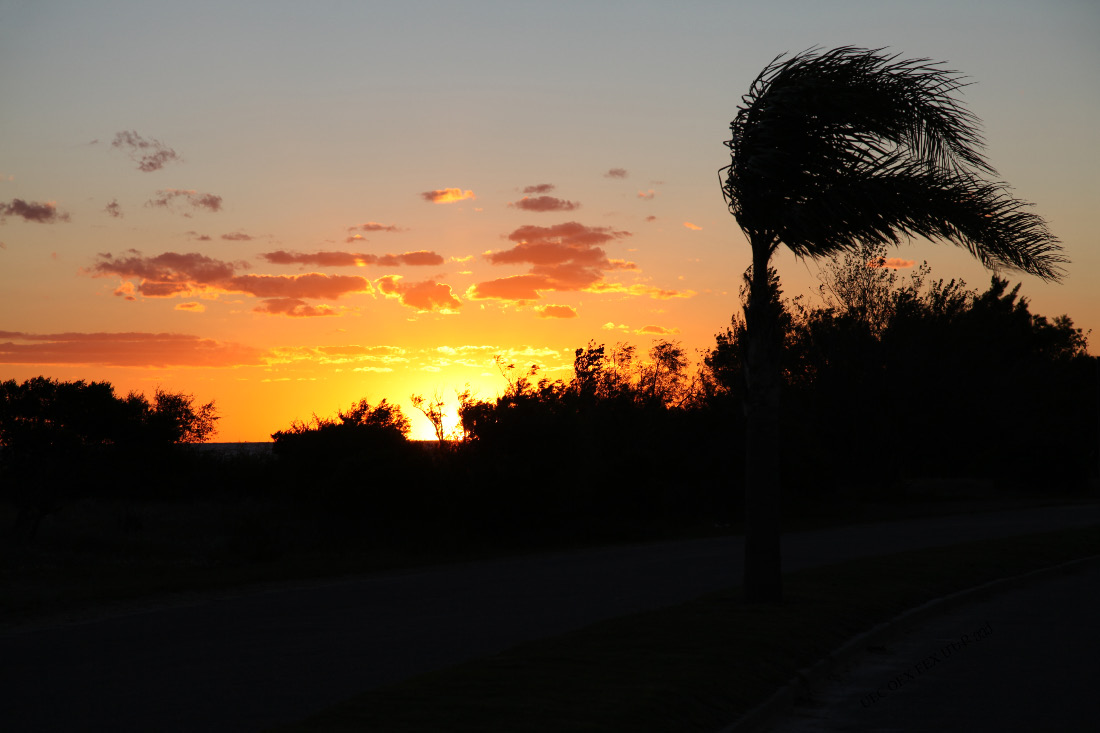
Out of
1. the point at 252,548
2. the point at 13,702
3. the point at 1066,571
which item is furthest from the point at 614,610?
the point at 252,548

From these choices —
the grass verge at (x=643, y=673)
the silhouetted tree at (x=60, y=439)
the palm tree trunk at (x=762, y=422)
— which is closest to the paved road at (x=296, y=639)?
the grass verge at (x=643, y=673)

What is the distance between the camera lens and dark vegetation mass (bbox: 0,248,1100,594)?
109 feet

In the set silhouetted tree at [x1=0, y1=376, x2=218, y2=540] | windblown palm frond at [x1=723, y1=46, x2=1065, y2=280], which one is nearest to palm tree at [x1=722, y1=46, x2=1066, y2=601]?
windblown palm frond at [x1=723, y1=46, x2=1065, y2=280]

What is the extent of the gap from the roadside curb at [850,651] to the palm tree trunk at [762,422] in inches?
63.2

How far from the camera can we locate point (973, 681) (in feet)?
32.3

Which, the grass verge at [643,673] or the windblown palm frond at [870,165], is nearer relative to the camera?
the grass verge at [643,673]

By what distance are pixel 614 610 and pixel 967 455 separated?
161ft

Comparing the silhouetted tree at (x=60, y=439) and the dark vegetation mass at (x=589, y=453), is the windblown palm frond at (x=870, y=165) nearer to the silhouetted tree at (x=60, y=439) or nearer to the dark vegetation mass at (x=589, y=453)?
the dark vegetation mass at (x=589, y=453)

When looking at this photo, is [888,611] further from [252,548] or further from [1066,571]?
[252,548]

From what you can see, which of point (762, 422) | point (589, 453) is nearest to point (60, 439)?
point (589, 453)

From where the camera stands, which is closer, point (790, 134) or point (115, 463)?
point (790, 134)

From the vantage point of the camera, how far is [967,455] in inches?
2286

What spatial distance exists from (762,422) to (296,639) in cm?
647

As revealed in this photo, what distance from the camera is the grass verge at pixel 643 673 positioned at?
7422 millimetres
